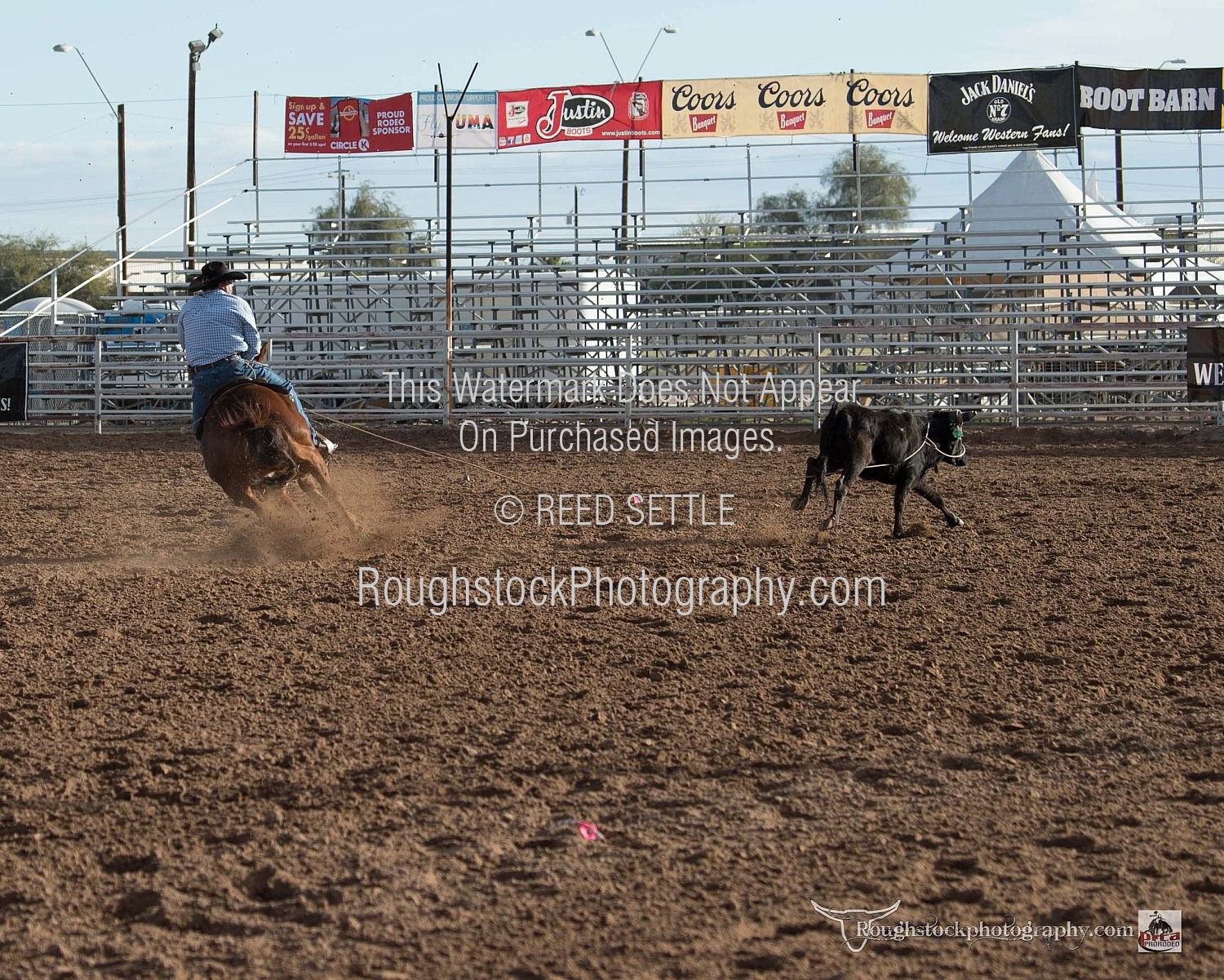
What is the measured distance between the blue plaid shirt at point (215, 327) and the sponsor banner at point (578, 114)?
1633 cm

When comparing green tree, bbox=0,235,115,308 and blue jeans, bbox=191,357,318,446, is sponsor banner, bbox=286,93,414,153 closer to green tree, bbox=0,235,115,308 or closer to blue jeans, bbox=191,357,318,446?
blue jeans, bbox=191,357,318,446

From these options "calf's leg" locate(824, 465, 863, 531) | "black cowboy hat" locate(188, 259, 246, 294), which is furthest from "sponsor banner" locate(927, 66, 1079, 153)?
"black cowboy hat" locate(188, 259, 246, 294)

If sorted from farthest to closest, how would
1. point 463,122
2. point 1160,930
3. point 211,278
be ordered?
point 463,122, point 211,278, point 1160,930

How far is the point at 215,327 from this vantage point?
320 inches

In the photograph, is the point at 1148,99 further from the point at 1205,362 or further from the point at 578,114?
the point at 578,114

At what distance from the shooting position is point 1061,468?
13.1 meters

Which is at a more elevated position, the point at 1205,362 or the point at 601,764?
the point at 1205,362

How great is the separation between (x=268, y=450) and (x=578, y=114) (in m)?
17.5

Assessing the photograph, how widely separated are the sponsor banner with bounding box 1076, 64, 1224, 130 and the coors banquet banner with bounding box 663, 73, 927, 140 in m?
2.81

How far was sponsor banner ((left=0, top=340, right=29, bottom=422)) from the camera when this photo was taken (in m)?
19.1

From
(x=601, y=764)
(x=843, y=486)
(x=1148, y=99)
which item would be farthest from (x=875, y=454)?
(x=1148, y=99)

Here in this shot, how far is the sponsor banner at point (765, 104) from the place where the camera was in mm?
23016

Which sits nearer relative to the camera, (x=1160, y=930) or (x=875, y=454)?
(x=1160, y=930)

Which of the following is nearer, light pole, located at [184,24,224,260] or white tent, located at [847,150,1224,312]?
white tent, located at [847,150,1224,312]
